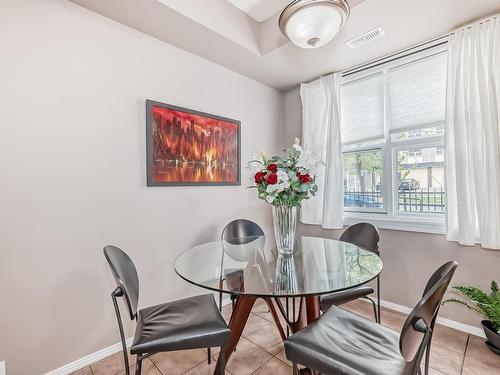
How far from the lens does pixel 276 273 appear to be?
1426 mm

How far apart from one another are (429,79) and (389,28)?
2.16 ft

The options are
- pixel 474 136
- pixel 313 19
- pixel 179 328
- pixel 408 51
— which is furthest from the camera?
pixel 408 51

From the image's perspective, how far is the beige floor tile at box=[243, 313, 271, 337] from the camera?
2166 mm

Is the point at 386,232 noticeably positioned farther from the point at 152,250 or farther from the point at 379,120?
the point at 152,250

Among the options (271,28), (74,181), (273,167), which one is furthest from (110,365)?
(271,28)

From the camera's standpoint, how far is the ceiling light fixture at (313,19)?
150 cm

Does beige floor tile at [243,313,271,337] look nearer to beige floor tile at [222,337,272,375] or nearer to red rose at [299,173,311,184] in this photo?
beige floor tile at [222,337,272,375]

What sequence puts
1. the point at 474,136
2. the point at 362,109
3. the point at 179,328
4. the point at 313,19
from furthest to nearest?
the point at 362,109 < the point at 474,136 < the point at 313,19 < the point at 179,328

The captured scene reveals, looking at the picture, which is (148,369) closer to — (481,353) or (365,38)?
(481,353)

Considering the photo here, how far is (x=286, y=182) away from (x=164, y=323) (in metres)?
1.06

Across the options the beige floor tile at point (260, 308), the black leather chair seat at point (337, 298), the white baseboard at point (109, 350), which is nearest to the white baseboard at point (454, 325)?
the white baseboard at point (109, 350)

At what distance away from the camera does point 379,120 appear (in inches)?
105

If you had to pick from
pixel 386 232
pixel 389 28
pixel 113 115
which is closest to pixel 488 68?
pixel 389 28

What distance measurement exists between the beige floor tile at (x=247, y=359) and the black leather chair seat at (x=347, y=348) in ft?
2.36
